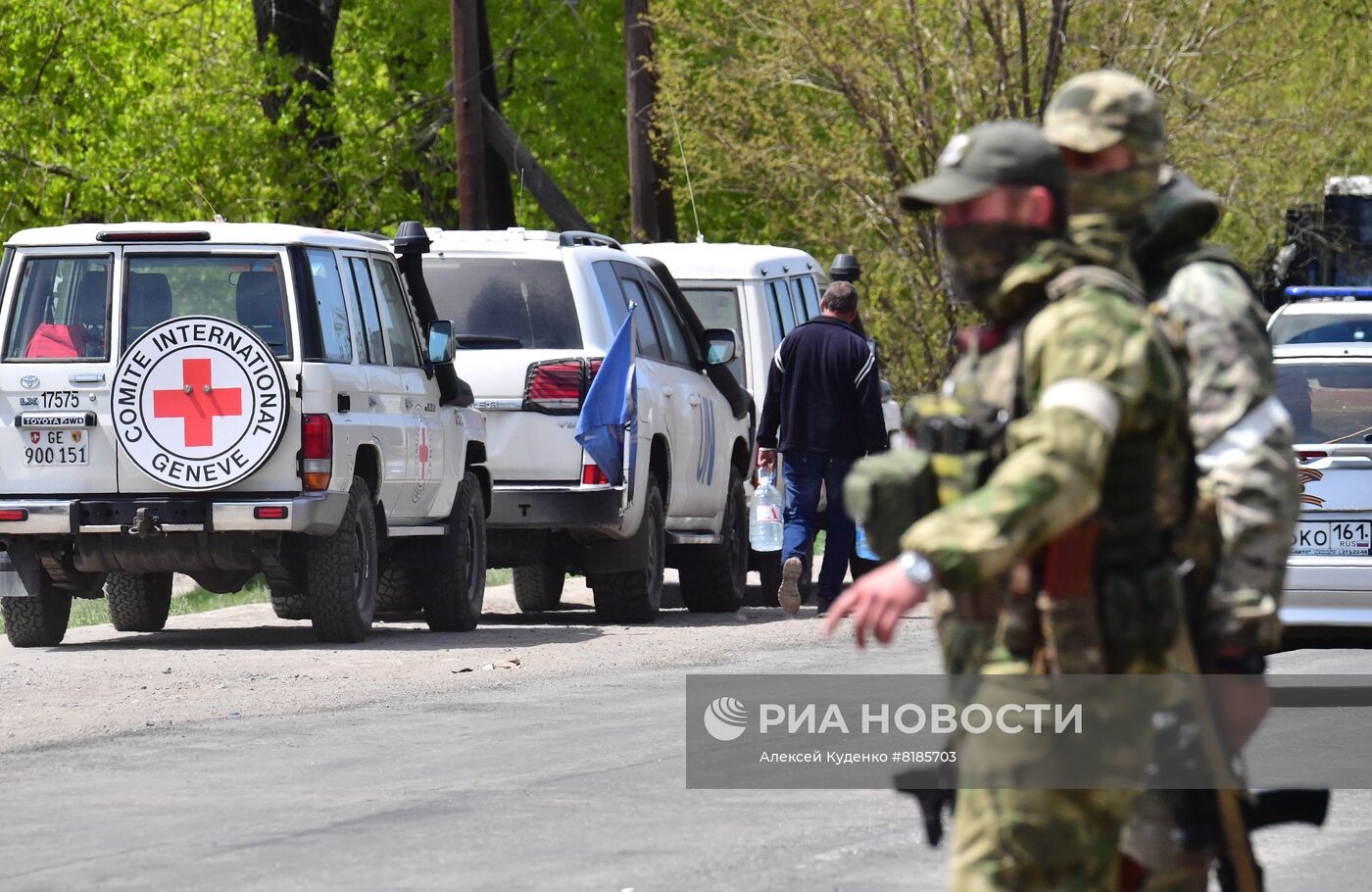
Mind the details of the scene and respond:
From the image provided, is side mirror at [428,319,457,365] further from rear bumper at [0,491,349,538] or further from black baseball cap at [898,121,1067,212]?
black baseball cap at [898,121,1067,212]

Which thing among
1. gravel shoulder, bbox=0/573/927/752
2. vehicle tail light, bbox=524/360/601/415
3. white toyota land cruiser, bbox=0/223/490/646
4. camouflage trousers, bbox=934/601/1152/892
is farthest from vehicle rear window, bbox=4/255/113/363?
camouflage trousers, bbox=934/601/1152/892

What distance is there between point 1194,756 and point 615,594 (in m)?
10.6

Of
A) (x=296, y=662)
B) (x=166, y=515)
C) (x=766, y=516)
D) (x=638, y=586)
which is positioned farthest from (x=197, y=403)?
(x=766, y=516)

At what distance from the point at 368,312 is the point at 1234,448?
9.28 m

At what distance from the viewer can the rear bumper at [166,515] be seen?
1217 centimetres

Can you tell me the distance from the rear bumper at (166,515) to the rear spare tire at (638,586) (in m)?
2.56

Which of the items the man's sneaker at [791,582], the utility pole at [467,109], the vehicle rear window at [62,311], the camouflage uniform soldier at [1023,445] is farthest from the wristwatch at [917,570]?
the utility pole at [467,109]

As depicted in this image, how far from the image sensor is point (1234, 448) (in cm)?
441

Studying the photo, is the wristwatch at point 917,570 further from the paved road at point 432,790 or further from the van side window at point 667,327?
the van side window at point 667,327

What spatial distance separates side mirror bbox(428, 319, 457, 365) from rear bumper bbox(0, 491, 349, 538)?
Answer: 1171mm

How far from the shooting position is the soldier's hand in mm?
3611

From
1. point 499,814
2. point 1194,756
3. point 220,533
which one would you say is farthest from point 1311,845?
point 220,533

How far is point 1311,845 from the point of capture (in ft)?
24.3

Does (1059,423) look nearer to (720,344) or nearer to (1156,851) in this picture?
(1156,851)
